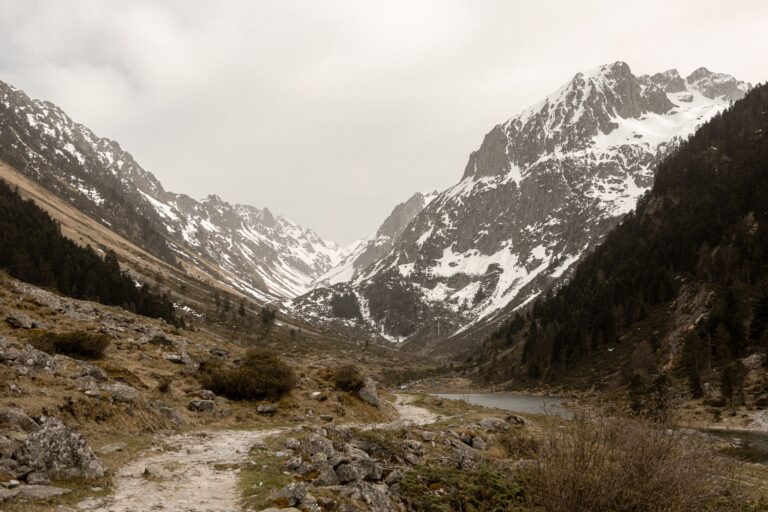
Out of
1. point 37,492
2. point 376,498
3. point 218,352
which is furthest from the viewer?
point 218,352

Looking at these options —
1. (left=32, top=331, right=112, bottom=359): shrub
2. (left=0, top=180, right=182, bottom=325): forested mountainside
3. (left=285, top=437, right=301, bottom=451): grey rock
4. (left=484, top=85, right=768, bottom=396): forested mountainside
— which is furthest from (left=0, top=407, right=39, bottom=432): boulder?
(left=0, top=180, right=182, bottom=325): forested mountainside

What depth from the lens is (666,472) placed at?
11.5m

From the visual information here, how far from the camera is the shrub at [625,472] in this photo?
11219 millimetres

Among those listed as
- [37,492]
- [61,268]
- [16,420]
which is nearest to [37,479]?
[37,492]

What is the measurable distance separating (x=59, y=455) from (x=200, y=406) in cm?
1385

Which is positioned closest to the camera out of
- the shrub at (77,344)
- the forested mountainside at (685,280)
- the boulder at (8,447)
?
the boulder at (8,447)

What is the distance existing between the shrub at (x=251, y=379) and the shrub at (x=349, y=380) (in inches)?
212

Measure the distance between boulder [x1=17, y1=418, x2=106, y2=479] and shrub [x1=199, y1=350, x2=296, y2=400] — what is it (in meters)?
17.1

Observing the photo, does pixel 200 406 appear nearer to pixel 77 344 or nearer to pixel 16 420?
pixel 77 344

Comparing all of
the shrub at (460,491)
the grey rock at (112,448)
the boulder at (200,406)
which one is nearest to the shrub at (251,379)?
the boulder at (200,406)

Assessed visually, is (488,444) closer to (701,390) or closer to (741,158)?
(701,390)

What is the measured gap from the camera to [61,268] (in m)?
103

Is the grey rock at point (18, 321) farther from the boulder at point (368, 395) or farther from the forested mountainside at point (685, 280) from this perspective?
the forested mountainside at point (685, 280)

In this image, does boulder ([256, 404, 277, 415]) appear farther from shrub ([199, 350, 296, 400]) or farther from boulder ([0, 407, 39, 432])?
boulder ([0, 407, 39, 432])
